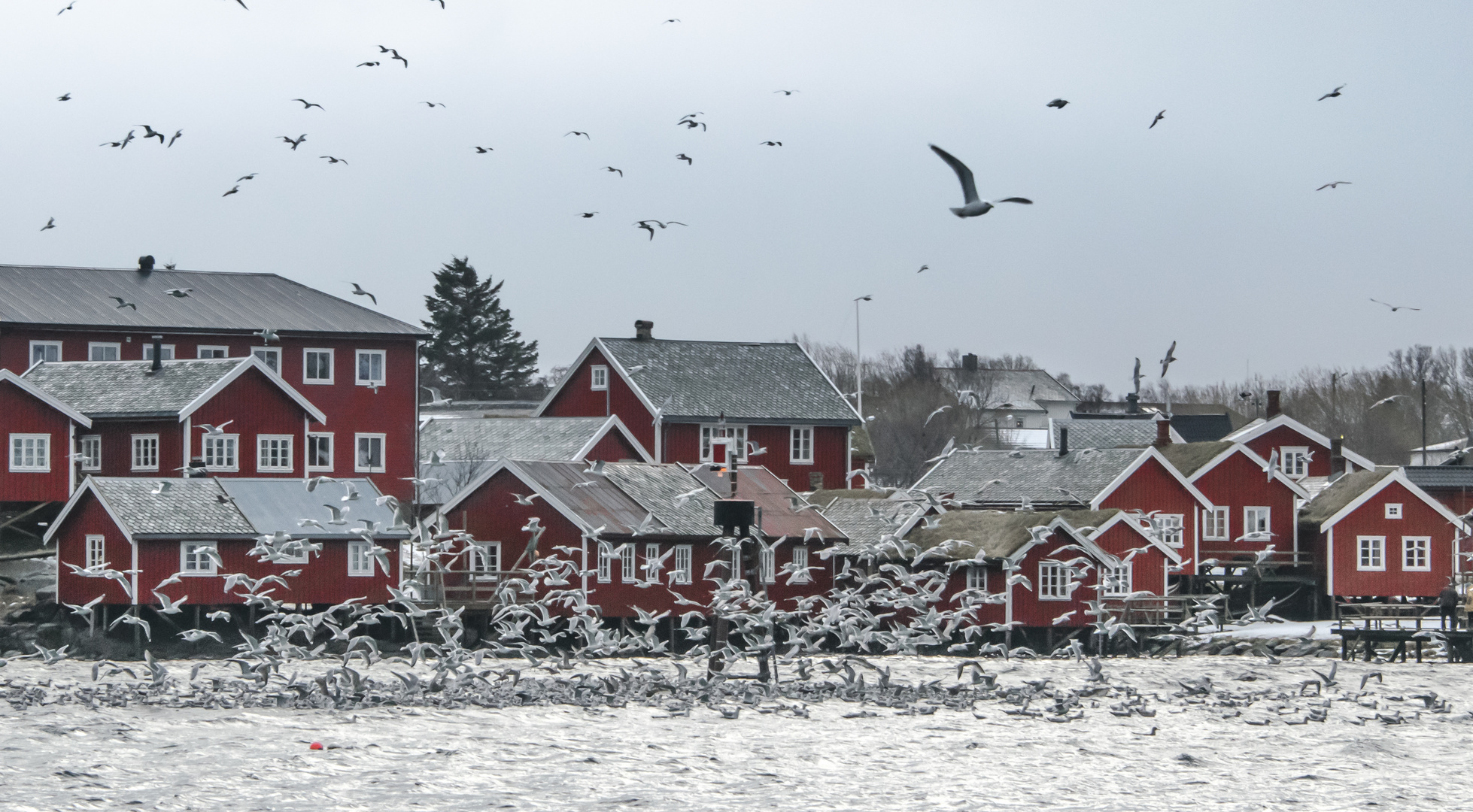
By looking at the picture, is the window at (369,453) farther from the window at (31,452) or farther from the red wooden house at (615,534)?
the window at (31,452)

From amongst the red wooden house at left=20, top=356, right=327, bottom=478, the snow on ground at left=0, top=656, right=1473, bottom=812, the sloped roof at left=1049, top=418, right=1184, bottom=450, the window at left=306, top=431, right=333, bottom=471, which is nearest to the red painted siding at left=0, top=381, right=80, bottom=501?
the red wooden house at left=20, top=356, right=327, bottom=478

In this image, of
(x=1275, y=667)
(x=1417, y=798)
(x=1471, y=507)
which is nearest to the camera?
(x=1417, y=798)

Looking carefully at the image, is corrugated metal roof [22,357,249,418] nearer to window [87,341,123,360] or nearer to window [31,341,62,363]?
window [31,341,62,363]

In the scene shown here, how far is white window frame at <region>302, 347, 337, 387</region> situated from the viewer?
67625 millimetres

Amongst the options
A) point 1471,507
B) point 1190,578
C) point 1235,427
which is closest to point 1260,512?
point 1190,578

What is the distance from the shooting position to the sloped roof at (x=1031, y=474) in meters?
68.0

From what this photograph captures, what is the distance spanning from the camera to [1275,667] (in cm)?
5178

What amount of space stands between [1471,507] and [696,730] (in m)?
47.2

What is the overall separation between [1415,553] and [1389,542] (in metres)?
1.06

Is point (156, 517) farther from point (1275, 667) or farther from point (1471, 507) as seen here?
point (1471, 507)

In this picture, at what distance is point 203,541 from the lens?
52531 millimetres

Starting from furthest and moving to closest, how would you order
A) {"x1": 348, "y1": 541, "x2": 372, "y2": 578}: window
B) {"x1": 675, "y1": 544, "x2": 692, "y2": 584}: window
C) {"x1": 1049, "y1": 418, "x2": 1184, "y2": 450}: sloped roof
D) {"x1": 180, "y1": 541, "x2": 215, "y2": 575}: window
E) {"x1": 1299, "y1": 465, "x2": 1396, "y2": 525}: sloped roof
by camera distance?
{"x1": 1049, "y1": 418, "x2": 1184, "y2": 450}: sloped roof, {"x1": 1299, "y1": 465, "x2": 1396, "y2": 525}: sloped roof, {"x1": 675, "y1": 544, "x2": 692, "y2": 584}: window, {"x1": 348, "y1": 541, "x2": 372, "y2": 578}: window, {"x1": 180, "y1": 541, "x2": 215, "y2": 575}: window

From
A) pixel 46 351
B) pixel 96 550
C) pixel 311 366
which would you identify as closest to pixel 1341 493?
pixel 311 366

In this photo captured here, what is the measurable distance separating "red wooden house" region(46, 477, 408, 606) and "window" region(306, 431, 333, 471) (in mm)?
7870
